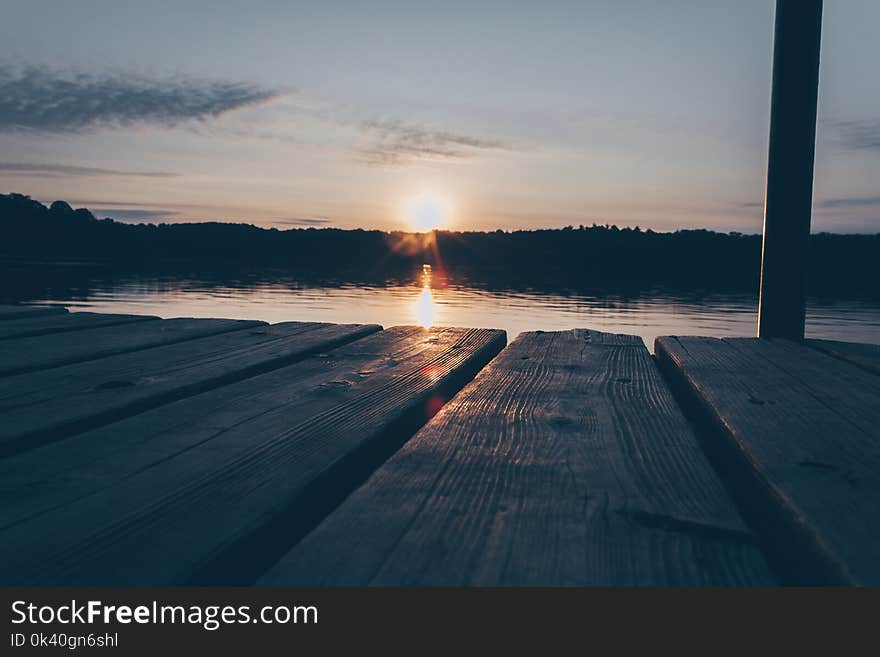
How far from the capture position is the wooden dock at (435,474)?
90 centimetres

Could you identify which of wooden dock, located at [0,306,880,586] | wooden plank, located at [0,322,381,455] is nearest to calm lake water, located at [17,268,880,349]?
wooden plank, located at [0,322,381,455]

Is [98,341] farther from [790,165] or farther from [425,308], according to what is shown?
[425,308]

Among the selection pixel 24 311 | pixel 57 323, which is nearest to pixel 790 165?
pixel 57 323

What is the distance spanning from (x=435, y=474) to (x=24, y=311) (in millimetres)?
3535

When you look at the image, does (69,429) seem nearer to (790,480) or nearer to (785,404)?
(790,480)

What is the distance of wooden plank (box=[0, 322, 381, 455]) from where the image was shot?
1567 mm

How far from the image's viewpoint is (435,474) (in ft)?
4.00

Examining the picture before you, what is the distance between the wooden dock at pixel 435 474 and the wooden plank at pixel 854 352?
0.21ft

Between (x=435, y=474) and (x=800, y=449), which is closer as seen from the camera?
(x=435, y=474)

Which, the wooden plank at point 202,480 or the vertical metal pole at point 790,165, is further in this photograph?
the vertical metal pole at point 790,165

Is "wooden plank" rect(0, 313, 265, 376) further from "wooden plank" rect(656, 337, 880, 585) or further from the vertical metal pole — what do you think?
the vertical metal pole

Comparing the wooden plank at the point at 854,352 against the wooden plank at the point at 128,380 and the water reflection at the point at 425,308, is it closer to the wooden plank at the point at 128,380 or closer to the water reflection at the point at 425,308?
the wooden plank at the point at 128,380

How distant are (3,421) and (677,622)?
151 cm

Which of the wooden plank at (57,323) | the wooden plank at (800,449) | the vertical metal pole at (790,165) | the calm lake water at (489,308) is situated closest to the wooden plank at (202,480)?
the wooden plank at (800,449)
